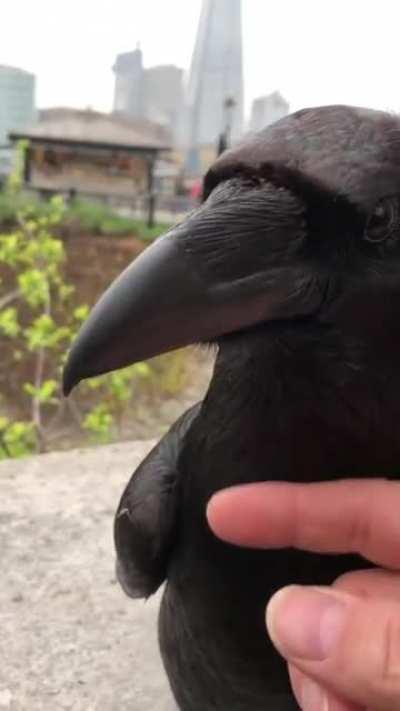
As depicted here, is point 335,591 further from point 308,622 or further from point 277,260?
point 277,260

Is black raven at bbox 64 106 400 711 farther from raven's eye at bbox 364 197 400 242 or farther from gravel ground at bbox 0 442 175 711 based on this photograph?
gravel ground at bbox 0 442 175 711

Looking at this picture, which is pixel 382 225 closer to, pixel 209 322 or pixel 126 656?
pixel 209 322

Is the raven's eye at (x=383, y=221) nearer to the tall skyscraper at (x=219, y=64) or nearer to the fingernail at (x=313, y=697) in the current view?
the fingernail at (x=313, y=697)

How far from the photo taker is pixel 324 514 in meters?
0.70

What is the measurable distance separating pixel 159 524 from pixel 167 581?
9 centimetres

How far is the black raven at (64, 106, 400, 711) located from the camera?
2.26 ft

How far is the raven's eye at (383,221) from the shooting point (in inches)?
27.0

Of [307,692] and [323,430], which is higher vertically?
[323,430]

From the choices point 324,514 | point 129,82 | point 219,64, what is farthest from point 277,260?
point 129,82

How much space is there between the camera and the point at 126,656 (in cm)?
145

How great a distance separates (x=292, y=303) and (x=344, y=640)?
0.83ft

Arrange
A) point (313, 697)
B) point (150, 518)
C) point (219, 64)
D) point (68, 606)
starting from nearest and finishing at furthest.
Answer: point (313, 697)
point (150, 518)
point (68, 606)
point (219, 64)

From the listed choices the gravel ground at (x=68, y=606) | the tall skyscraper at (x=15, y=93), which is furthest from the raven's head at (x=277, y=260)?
the tall skyscraper at (x=15, y=93)

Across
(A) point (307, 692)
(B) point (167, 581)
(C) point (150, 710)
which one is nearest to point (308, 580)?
(A) point (307, 692)
